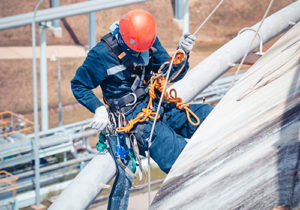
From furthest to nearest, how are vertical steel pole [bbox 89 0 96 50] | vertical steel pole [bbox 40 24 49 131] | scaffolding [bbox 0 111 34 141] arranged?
1. vertical steel pole [bbox 89 0 96 50]
2. vertical steel pole [bbox 40 24 49 131]
3. scaffolding [bbox 0 111 34 141]

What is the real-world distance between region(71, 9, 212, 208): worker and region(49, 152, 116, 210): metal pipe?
0.34 m

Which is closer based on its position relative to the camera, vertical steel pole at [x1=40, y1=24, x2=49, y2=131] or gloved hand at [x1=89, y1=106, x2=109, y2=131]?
gloved hand at [x1=89, y1=106, x2=109, y2=131]

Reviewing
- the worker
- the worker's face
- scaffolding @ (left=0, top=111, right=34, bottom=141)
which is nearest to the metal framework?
the worker

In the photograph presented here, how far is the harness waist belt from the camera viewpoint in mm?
3408

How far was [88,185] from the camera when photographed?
11.0 ft

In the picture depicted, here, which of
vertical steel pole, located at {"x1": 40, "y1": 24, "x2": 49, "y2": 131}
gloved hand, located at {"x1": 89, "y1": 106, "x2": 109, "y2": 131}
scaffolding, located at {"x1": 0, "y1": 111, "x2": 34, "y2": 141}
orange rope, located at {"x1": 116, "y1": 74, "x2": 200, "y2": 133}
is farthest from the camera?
vertical steel pole, located at {"x1": 40, "y1": 24, "x2": 49, "y2": 131}

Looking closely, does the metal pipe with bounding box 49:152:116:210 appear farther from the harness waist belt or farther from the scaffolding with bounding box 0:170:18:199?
the scaffolding with bounding box 0:170:18:199

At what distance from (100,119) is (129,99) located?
1.09ft

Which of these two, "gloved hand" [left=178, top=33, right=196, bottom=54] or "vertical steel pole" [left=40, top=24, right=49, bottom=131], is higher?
"vertical steel pole" [left=40, top=24, right=49, bottom=131]

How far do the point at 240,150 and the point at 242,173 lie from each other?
14 centimetres

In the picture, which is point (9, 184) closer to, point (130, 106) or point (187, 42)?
point (130, 106)

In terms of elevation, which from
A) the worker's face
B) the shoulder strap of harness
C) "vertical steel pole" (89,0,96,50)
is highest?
"vertical steel pole" (89,0,96,50)

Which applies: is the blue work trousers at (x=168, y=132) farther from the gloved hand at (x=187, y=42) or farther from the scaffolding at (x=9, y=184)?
the scaffolding at (x=9, y=184)

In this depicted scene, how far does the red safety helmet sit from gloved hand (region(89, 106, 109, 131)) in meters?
0.54
